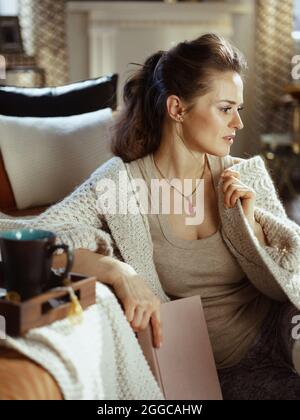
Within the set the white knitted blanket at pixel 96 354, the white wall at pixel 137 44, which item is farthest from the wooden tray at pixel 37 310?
the white wall at pixel 137 44

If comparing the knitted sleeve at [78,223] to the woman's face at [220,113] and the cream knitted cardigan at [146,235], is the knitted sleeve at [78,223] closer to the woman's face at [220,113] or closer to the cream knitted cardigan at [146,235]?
the cream knitted cardigan at [146,235]

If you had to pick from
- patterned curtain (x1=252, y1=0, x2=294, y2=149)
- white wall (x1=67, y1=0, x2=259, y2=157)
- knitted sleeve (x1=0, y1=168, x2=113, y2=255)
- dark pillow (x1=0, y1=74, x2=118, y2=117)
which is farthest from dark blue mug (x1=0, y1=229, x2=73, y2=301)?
patterned curtain (x1=252, y1=0, x2=294, y2=149)

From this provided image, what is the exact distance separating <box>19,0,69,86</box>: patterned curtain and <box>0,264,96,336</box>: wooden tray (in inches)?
165

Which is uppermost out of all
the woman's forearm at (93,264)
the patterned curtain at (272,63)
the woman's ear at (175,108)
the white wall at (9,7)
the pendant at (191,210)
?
the woman's ear at (175,108)

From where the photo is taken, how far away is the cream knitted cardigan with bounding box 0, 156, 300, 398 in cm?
140

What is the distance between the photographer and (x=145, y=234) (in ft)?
4.94

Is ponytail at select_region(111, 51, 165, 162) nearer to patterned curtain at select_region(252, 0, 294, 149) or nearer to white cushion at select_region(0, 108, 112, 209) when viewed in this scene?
white cushion at select_region(0, 108, 112, 209)

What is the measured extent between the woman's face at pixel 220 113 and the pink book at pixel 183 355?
0.38 metres

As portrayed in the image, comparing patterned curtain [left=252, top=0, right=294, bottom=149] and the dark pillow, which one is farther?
patterned curtain [left=252, top=0, right=294, bottom=149]

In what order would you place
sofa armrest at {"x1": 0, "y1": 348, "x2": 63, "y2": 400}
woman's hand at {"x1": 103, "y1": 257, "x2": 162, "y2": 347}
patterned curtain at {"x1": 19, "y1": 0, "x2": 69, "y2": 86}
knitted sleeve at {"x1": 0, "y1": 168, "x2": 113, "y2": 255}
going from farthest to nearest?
patterned curtain at {"x1": 19, "y1": 0, "x2": 69, "y2": 86}, knitted sleeve at {"x1": 0, "y1": 168, "x2": 113, "y2": 255}, woman's hand at {"x1": 103, "y1": 257, "x2": 162, "y2": 347}, sofa armrest at {"x1": 0, "y1": 348, "x2": 63, "y2": 400}

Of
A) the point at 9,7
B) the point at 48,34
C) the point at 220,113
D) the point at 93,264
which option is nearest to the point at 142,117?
the point at 220,113

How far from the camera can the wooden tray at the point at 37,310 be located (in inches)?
38.5

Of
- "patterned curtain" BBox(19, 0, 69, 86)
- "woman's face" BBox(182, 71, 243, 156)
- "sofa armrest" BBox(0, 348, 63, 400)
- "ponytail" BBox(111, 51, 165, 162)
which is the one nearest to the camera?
"sofa armrest" BBox(0, 348, 63, 400)
